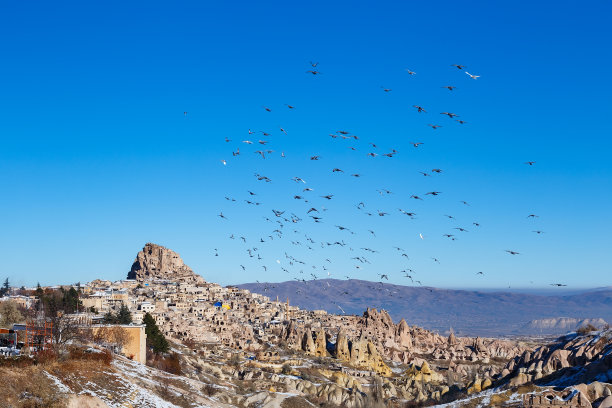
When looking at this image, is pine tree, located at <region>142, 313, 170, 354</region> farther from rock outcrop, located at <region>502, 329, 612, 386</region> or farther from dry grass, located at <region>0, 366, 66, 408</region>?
rock outcrop, located at <region>502, 329, 612, 386</region>

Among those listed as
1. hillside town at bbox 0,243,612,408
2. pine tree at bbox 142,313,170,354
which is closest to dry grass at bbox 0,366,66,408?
hillside town at bbox 0,243,612,408

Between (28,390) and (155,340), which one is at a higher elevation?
(155,340)

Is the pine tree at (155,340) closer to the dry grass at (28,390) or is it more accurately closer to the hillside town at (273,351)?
the hillside town at (273,351)

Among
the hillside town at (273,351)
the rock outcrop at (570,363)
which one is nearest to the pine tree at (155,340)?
the hillside town at (273,351)

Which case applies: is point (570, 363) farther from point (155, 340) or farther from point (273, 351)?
point (273, 351)

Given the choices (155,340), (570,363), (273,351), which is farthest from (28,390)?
(273,351)

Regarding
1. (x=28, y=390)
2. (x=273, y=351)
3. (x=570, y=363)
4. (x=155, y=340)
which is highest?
(x=155, y=340)

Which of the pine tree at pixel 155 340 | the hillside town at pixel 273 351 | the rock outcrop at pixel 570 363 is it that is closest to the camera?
the hillside town at pixel 273 351

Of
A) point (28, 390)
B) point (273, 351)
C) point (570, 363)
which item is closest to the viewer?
point (28, 390)

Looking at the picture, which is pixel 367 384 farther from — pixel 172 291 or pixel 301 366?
pixel 172 291

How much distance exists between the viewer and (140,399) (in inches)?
1951

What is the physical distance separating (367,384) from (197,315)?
53577mm

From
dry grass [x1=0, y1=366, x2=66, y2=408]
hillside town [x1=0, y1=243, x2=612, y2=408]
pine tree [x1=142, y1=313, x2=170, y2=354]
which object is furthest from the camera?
pine tree [x1=142, y1=313, x2=170, y2=354]

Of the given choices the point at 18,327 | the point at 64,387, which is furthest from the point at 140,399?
the point at 18,327
